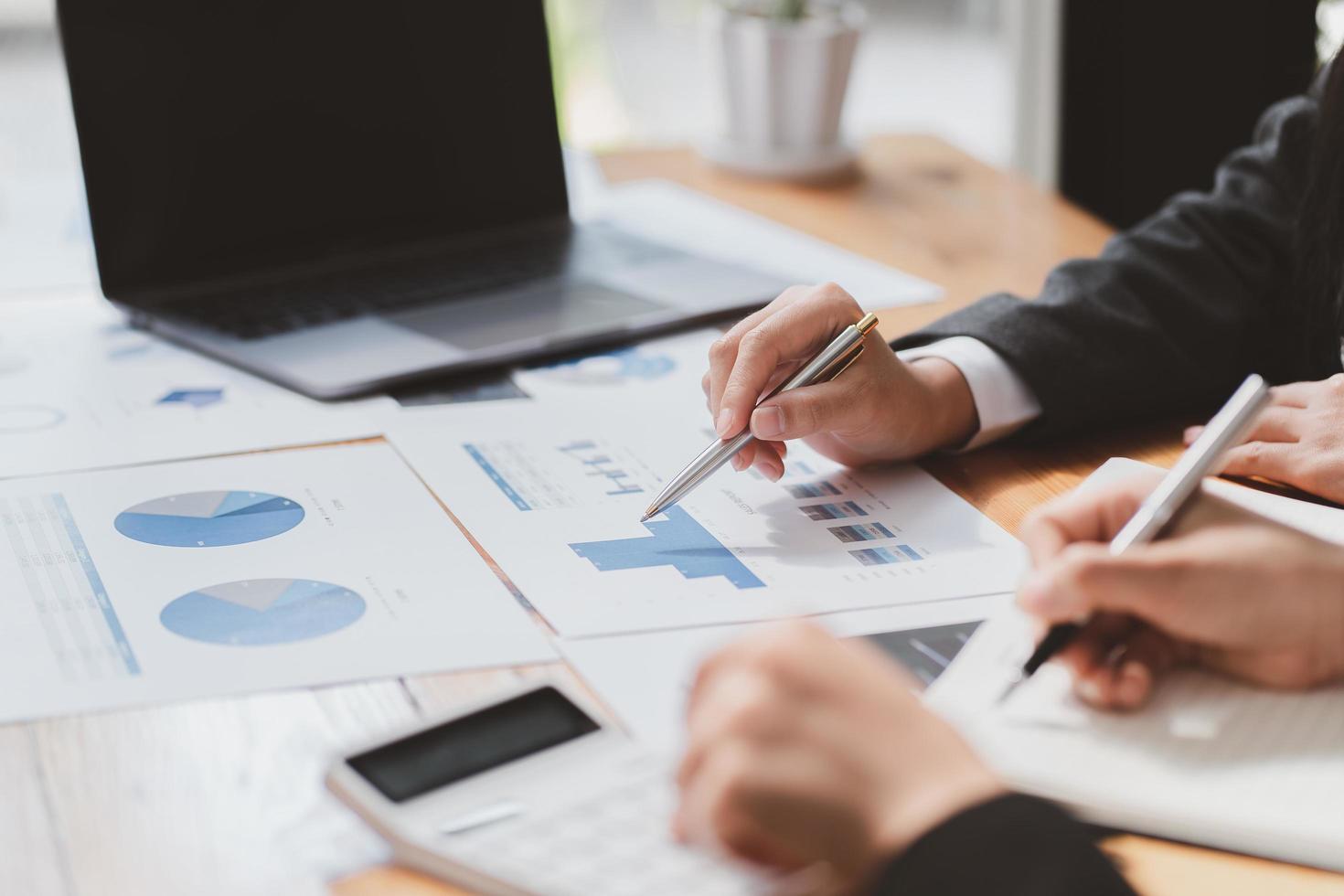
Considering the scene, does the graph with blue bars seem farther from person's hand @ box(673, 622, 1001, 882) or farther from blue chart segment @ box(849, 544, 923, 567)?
person's hand @ box(673, 622, 1001, 882)

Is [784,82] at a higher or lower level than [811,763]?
higher

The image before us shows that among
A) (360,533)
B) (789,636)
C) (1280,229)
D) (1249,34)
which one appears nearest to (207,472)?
(360,533)

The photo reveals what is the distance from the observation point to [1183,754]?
0.49m

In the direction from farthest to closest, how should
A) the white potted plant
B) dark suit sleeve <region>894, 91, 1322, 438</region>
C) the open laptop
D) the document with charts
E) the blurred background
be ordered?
1. the blurred background
2. the white potted plant
3. the open laptop
4. dark suit sleeve <region>894, 91, 1322, 438</region>
5. the document with charts

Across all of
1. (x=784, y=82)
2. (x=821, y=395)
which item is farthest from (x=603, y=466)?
(x=784, y=82)

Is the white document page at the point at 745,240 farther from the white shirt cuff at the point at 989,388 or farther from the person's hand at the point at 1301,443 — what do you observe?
the person's hand at the point at 1301,443

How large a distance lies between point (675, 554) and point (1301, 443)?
354mm

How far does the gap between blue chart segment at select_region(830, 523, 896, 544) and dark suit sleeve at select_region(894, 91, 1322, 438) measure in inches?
6.9

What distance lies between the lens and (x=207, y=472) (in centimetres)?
77

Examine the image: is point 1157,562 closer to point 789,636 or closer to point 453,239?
point 789,636

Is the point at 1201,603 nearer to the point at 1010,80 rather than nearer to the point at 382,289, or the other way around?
the point at 382,289

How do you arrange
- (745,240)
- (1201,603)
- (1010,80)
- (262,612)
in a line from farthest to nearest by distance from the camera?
(1010,80)
(745,240)
(262,612)
(1201,603)

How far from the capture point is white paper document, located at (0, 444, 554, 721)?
56 cm

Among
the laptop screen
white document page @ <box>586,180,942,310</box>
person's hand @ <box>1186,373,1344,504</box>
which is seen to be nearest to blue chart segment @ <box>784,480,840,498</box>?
person's hand @ <box>1186,373,1344,504</box>
